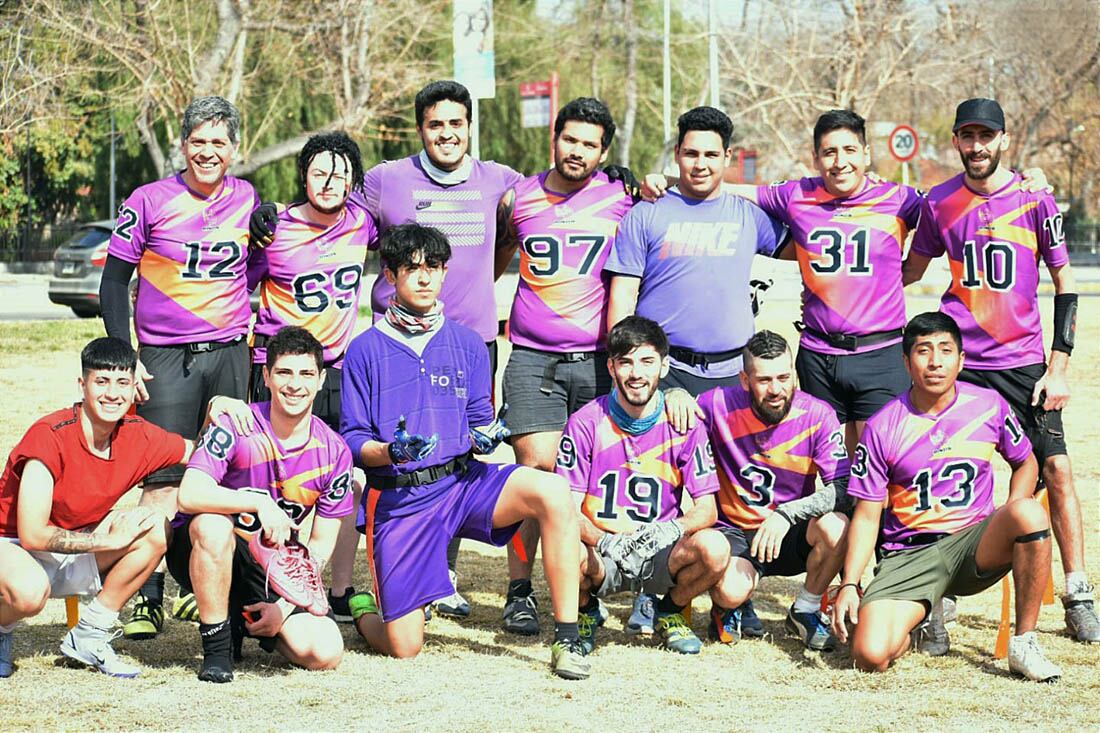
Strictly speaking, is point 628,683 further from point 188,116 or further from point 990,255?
point 188,116

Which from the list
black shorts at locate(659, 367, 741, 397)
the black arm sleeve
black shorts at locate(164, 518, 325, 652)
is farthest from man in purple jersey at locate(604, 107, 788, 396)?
the black arm sleeve

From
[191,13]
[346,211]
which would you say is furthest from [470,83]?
[346,211]

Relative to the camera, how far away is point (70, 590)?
Result: 5832 mm

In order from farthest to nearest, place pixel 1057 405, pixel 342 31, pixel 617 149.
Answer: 1. pixel 617 149
2. pixel 342 31
3. pixel 1057 405

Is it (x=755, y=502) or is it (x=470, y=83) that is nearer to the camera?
(x=755, y=502)

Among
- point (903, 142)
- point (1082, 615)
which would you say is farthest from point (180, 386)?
point (903, 142)

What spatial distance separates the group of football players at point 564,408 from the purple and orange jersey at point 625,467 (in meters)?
→ 0.01

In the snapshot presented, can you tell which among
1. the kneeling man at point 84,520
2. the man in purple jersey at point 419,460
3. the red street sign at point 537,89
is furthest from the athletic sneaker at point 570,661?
the red street sign at point 537,89

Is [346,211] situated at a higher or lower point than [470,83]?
lower

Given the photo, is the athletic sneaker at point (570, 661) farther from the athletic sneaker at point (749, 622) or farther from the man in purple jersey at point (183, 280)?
the man in purple jersey at point (183, 280)

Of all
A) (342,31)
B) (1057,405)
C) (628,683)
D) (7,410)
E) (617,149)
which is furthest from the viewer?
(617,149)

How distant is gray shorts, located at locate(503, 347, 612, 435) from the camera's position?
6863mm

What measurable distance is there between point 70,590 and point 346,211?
2.20m

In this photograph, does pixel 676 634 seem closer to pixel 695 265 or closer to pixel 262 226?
pixel 695 265
